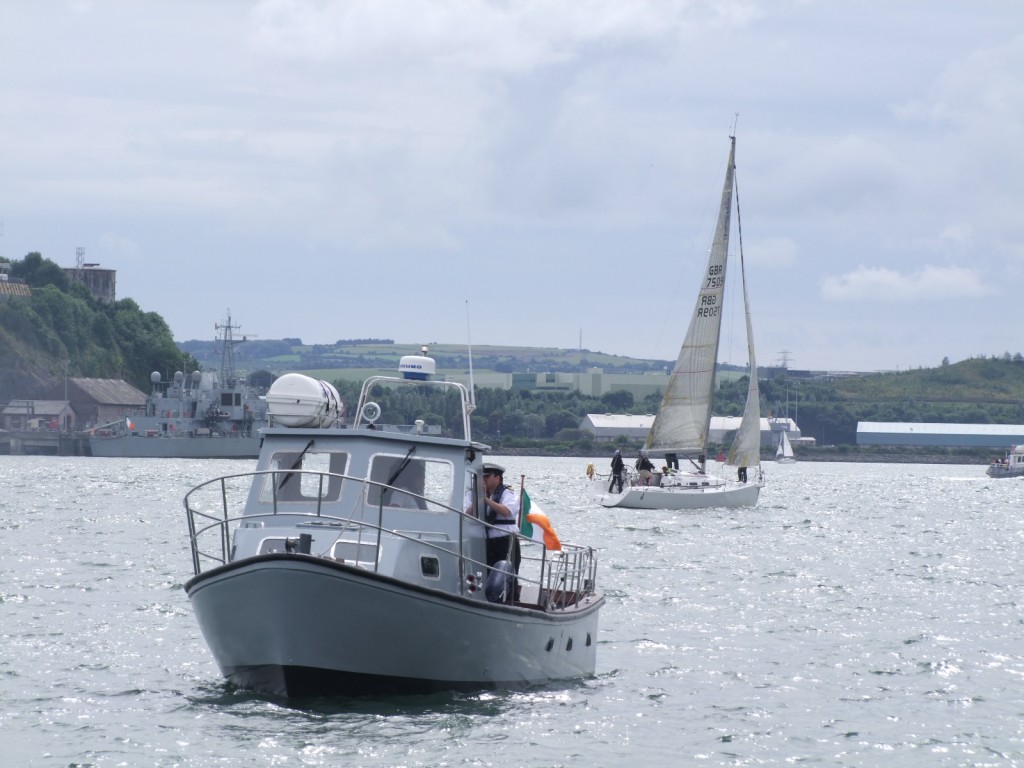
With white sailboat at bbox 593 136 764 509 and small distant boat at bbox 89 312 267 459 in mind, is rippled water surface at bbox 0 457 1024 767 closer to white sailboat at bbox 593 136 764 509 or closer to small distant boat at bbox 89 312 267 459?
white sailboat at bbox 593 136 764 509

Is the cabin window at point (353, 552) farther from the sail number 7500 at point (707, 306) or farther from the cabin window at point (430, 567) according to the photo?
the sail number 7500 at point (707, 306)

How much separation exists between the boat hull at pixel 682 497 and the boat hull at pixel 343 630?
160 ft

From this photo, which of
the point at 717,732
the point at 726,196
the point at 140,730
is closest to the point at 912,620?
the point at 717,732

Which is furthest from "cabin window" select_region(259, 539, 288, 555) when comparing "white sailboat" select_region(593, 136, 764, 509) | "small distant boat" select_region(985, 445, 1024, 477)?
"small distant boat" select_region(985, 445, 1024, 477)

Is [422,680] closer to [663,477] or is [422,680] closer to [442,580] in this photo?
[442,580]

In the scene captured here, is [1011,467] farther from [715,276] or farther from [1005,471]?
[715,276]

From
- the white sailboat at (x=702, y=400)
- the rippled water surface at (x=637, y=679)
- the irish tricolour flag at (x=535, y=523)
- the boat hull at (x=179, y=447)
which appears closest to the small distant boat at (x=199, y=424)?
the boat hull at (x=179, y=447)

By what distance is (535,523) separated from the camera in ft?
67.9

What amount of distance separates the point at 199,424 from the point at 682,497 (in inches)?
4034

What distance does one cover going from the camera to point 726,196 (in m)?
75.6

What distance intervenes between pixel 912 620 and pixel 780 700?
33.3ft

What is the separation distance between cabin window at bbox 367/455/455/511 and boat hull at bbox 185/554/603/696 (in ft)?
5.61

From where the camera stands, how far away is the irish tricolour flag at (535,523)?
67.0 ft

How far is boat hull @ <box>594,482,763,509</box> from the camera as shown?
222 ft
